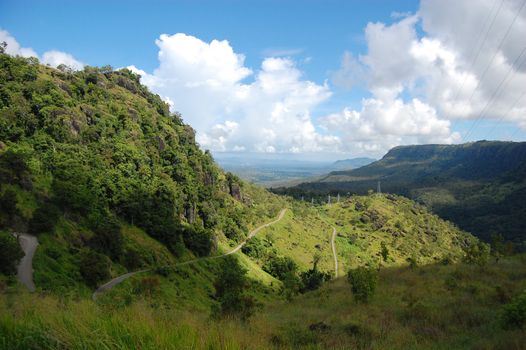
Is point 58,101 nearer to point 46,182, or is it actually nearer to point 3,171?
point 46,182

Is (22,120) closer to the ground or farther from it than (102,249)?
farther from it

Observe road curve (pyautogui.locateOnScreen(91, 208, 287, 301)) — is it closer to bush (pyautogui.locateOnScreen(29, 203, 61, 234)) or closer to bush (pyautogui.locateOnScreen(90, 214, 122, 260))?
bush (pyautogui.locateOnScreen(90, 214, 122, 260))

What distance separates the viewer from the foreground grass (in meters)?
5.16

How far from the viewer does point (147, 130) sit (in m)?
122

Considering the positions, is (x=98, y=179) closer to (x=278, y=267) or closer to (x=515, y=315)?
(x=278, y=267)

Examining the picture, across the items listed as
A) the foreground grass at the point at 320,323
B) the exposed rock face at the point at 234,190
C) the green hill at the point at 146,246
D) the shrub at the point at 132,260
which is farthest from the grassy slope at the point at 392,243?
the foreground grass at the point at 320,323

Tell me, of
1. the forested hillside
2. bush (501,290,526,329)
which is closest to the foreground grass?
bush (501,290,526,329)

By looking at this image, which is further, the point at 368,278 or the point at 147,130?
the point at 147,130

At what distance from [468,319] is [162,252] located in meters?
71.7

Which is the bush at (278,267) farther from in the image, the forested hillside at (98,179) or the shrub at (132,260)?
the shrub at (132,260)

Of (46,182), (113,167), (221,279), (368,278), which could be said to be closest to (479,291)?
(368,278)

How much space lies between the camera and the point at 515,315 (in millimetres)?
12578

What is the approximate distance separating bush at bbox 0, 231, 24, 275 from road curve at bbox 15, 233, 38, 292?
1134mm

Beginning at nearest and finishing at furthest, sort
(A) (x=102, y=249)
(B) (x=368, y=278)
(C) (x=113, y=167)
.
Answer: (B) (x=368, y=278), (A) (x=102, y=249), (C) (x=113, y=167)
